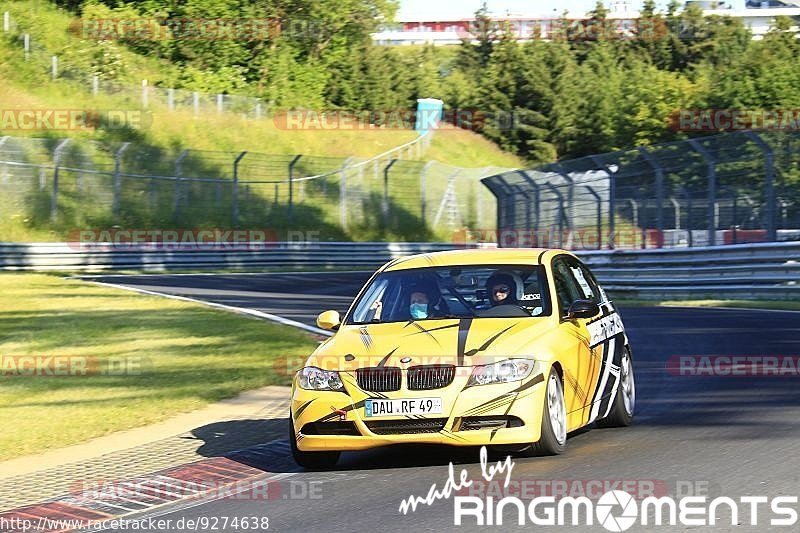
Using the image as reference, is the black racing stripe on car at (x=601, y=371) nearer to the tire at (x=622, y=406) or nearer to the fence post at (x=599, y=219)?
the tire at (x=622, y=406)

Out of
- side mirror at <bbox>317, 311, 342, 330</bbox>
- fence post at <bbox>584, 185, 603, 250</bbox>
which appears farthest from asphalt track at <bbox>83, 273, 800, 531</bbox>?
fence post at <bbox>584, 185, 603, 250</bbox>

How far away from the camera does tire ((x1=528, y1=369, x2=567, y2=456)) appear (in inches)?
338

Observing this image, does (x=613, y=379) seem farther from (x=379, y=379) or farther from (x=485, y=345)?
(x=379, y=379)

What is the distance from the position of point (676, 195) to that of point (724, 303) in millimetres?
2463

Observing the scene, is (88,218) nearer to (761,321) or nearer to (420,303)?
(761,321)

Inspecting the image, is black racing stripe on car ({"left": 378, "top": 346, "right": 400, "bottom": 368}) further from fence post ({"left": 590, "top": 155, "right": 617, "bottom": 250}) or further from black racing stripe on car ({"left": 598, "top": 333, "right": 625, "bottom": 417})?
fence post ({"left": 590, "top": 155, "right": 617, "bottom": 250})

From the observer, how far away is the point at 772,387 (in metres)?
11.9

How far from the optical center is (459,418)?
27.6 ft

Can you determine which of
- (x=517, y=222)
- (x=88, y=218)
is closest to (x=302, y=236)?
(x=88, y=218)

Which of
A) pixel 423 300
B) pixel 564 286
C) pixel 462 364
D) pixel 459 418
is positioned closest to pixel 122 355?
pixel 423 300

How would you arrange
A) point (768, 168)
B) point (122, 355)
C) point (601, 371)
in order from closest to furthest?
1. point (601, 371)
2. point (122, 355)
3. point (768, 168)

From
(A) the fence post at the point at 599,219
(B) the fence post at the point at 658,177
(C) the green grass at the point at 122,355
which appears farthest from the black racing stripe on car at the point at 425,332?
(A) the fence post at the point at 599,219

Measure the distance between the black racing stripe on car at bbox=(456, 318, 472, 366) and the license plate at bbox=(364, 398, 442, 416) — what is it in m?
0.34

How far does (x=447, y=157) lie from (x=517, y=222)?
104ft
